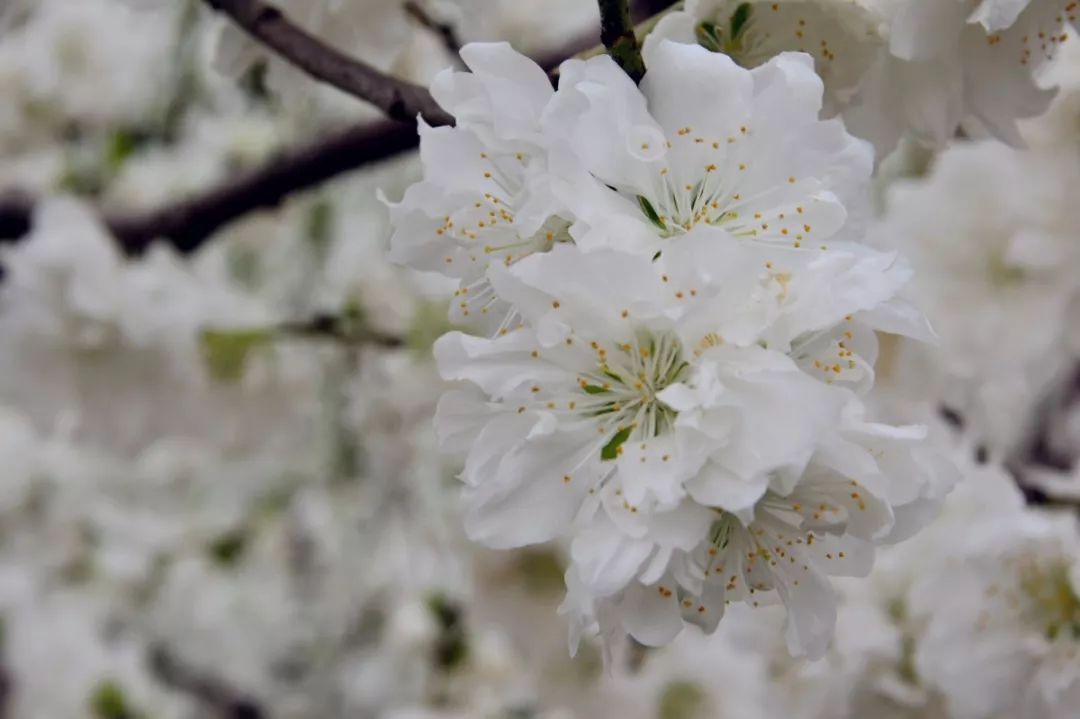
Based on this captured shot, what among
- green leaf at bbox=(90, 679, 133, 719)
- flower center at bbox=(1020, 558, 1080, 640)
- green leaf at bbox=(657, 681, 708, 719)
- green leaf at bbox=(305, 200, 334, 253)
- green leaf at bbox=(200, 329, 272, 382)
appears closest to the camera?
flower center at bbox=(1020, 558, 1080, 640)

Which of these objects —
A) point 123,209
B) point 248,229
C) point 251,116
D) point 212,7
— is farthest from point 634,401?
point 251,116

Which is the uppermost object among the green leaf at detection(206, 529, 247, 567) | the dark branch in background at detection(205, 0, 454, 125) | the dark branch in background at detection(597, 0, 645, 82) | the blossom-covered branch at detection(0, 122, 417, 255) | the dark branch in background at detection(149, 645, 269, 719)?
the dark branch in background at detection(597, 0, 645, 82)

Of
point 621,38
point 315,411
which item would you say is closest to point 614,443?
point 621,38

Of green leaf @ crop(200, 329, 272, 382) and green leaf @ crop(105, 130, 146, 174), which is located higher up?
green leaf @ crop(200, 329, 272, 382)

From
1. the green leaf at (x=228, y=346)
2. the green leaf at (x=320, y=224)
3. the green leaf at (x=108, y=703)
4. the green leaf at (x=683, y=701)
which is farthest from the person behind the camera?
the green leaf at (x=108, y=703)

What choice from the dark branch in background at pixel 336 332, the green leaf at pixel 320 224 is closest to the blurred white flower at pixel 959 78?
the dark branch in background at pixel 336 332

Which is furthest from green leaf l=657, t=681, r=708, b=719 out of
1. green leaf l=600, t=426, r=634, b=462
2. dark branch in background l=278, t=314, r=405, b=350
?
green leaf l=600, t=426, r=634, b=462

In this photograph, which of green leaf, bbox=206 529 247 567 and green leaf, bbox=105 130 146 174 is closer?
green leaf, bbox=105 130 146 174

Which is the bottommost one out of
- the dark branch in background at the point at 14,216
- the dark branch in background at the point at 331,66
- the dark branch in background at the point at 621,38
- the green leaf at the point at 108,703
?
the green leaf at the point at 108,703

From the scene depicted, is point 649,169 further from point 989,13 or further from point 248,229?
point 248,229

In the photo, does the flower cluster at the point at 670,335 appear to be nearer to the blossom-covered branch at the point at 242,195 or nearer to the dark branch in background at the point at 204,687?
the blossom-covered branch at the point at 242,195

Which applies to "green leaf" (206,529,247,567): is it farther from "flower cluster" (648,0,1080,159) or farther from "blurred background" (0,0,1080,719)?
"flower cluster" (648,0,1080,159)
